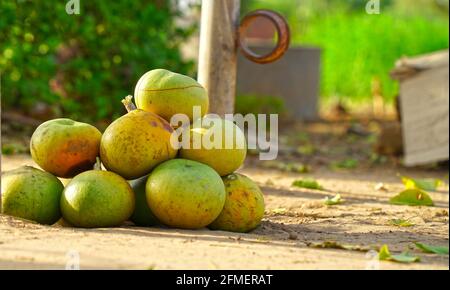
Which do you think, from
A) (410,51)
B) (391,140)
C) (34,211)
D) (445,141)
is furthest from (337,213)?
(410,51)

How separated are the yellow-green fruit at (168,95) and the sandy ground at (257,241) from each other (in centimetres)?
58

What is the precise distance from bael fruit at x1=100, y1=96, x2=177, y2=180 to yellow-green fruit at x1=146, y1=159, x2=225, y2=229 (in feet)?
0.24

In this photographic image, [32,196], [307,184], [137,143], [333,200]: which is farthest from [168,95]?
[307,184]

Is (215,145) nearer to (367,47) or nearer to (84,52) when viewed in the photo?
(84,52)

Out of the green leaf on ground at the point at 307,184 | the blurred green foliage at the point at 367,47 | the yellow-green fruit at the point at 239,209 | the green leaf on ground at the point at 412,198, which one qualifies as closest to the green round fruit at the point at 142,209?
the yellow-green fruit at the point at 239,209

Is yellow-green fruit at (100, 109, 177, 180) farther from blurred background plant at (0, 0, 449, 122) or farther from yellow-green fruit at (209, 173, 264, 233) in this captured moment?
blurred background plant at (0, 0, 449, 122)

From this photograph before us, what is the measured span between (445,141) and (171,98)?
345cm

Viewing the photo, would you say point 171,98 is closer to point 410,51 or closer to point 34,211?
point 34,211

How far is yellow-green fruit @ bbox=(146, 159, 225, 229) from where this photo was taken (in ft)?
11.4

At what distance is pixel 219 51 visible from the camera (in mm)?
5215

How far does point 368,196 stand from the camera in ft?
17.6

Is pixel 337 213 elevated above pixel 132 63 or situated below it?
below

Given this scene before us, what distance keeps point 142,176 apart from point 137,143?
0.21 m

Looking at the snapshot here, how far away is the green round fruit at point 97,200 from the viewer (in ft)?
11.5
